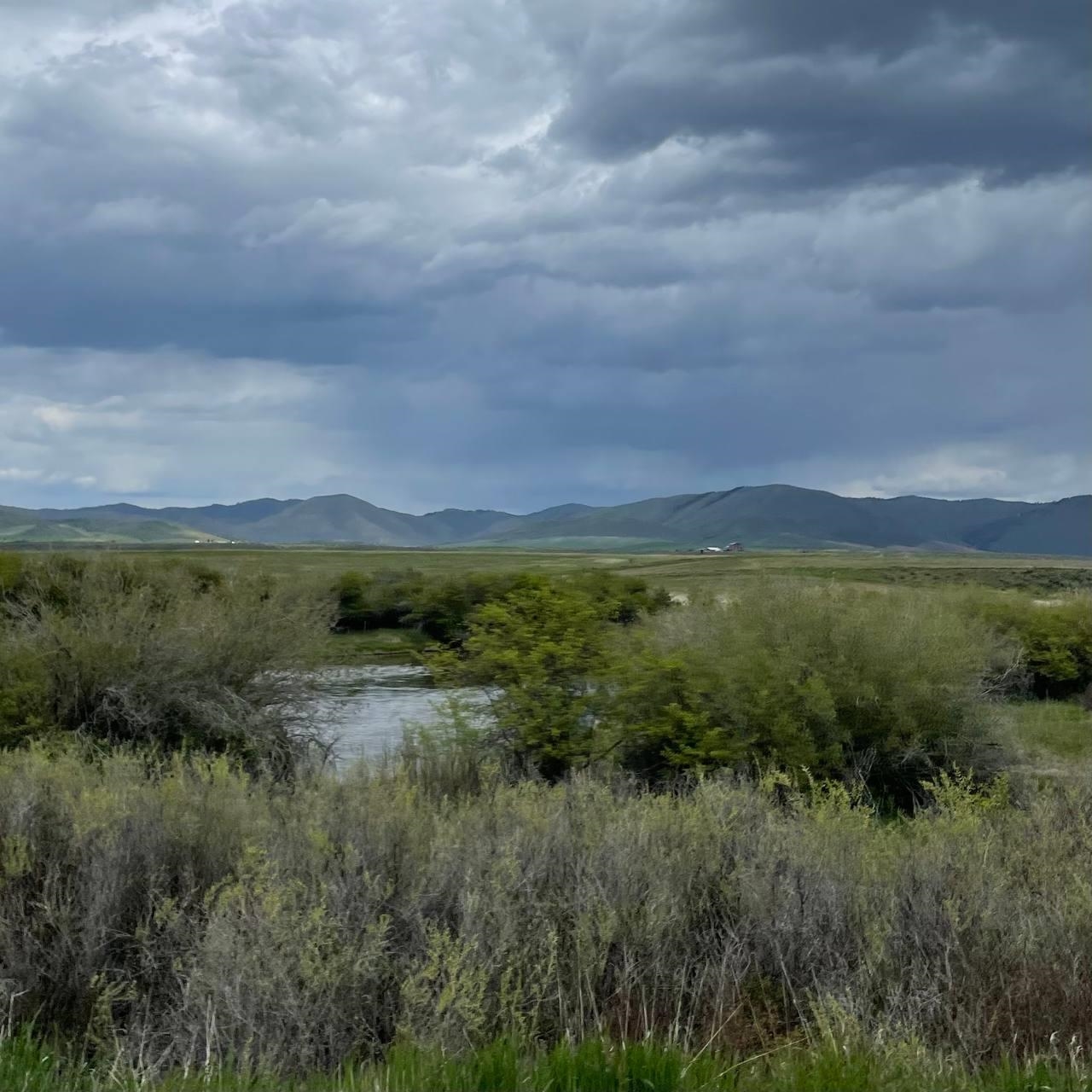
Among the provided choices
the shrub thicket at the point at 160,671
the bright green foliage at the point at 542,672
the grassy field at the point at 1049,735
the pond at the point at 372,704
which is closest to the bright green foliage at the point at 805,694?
the bright green foliage at the point at 542,672

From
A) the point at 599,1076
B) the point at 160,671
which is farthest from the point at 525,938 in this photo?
the point at 160,671

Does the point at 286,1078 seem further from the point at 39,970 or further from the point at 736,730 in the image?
the point at 736,730

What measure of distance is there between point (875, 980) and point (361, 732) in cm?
1988

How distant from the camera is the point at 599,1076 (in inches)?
232

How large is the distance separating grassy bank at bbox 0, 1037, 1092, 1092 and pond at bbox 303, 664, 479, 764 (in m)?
11.6

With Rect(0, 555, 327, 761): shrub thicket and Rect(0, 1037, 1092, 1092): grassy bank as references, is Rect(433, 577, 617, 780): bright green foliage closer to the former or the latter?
Rect(0, 555, 327, 761): shrub thicket

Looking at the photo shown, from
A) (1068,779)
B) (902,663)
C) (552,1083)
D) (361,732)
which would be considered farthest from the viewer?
(361,732)

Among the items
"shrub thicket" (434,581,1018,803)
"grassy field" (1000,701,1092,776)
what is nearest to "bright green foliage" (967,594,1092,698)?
"grassy field" (1000,701,1092,776)

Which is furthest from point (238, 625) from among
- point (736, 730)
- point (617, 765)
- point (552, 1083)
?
point (552, 1083)

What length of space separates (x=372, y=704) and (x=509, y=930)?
2447 centimetres

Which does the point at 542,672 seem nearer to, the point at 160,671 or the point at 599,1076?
the point at 160,671

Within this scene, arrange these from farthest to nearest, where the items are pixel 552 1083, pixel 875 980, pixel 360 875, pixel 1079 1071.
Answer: pixel 360 875
pixel 875 980
pixel 1079 1071
pixel 552 1083

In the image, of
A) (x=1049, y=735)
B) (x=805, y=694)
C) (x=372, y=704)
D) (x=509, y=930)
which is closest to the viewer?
(x=509, y=930)

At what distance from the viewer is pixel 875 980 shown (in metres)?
8.28
